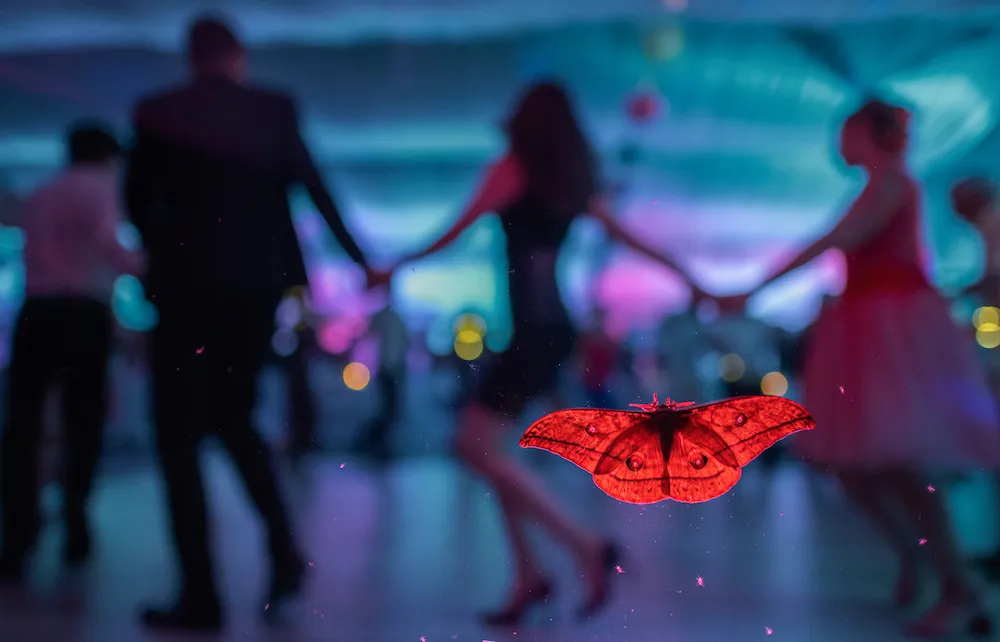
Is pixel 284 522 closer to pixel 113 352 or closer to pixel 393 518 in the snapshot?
pixel 393 518

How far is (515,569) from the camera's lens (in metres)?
1.18

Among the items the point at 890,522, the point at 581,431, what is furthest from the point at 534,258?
the point at 890,522

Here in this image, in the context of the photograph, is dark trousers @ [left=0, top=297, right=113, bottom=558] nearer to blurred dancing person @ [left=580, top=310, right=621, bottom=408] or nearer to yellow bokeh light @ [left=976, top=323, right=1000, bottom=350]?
blurred dancing person @ [left=580, top=310, right=621, bottom=408]

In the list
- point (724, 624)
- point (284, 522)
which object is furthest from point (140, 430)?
point (724, 624)

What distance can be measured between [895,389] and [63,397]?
1758mm

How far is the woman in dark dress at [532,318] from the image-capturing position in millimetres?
1144

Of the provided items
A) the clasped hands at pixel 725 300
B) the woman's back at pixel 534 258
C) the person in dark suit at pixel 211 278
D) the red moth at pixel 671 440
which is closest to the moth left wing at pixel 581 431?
the red moth at pixel 671 440

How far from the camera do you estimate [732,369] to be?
1.29m

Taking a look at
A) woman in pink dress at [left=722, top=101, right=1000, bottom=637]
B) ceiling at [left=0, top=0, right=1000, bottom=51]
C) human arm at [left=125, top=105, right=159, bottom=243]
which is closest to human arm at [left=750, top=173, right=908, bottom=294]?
woman in pink dress at [left=722, top=101, right=1000, bottom=637]

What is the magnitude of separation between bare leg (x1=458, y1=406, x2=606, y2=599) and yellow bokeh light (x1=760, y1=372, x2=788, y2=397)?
18.6 inches

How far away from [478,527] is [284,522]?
0.39m

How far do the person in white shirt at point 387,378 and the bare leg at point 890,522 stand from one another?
91 centimetres

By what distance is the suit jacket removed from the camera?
1.19 m

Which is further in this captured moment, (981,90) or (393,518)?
(393,518)
